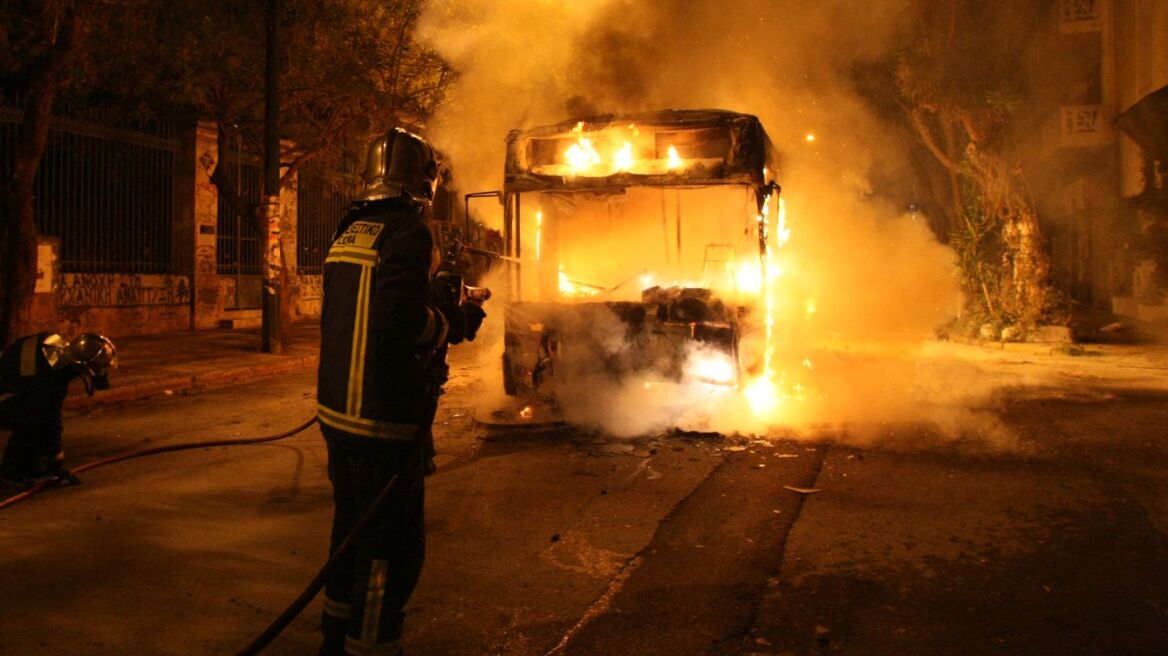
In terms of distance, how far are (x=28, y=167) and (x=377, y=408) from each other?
26.6ft

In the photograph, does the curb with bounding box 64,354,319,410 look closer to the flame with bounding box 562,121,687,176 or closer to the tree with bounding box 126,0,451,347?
the tree with bounding box 126,0,451,347

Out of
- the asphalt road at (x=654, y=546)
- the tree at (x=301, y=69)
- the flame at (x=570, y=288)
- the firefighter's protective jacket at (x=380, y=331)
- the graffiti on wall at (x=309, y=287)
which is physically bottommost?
the asphalt road at (x=654, y=546)

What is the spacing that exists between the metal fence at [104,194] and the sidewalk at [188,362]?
1.56 m

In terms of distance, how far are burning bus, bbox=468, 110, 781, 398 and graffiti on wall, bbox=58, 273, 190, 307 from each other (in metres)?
9.51

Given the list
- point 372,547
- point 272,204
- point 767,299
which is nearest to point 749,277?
point 767,299

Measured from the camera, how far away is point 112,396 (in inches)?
350

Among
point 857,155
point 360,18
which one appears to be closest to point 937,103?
point 857,155

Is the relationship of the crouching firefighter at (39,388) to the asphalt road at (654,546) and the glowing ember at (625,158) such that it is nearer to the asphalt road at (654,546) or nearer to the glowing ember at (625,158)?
the asphalt road at (654,546)

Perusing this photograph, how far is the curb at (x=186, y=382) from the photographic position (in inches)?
A: 340

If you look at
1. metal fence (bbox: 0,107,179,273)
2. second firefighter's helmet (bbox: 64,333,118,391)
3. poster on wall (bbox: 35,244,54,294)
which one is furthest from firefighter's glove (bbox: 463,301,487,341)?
metal fence (bbox: 0,107,179,273)

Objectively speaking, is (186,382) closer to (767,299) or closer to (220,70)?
(220,70)

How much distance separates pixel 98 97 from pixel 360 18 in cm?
507

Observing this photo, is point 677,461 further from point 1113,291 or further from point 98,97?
point 1113,291

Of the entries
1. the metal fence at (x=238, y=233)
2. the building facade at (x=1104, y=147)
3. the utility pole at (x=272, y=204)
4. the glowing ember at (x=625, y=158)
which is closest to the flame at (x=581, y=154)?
the glowing ember at (x=625, y=158)
